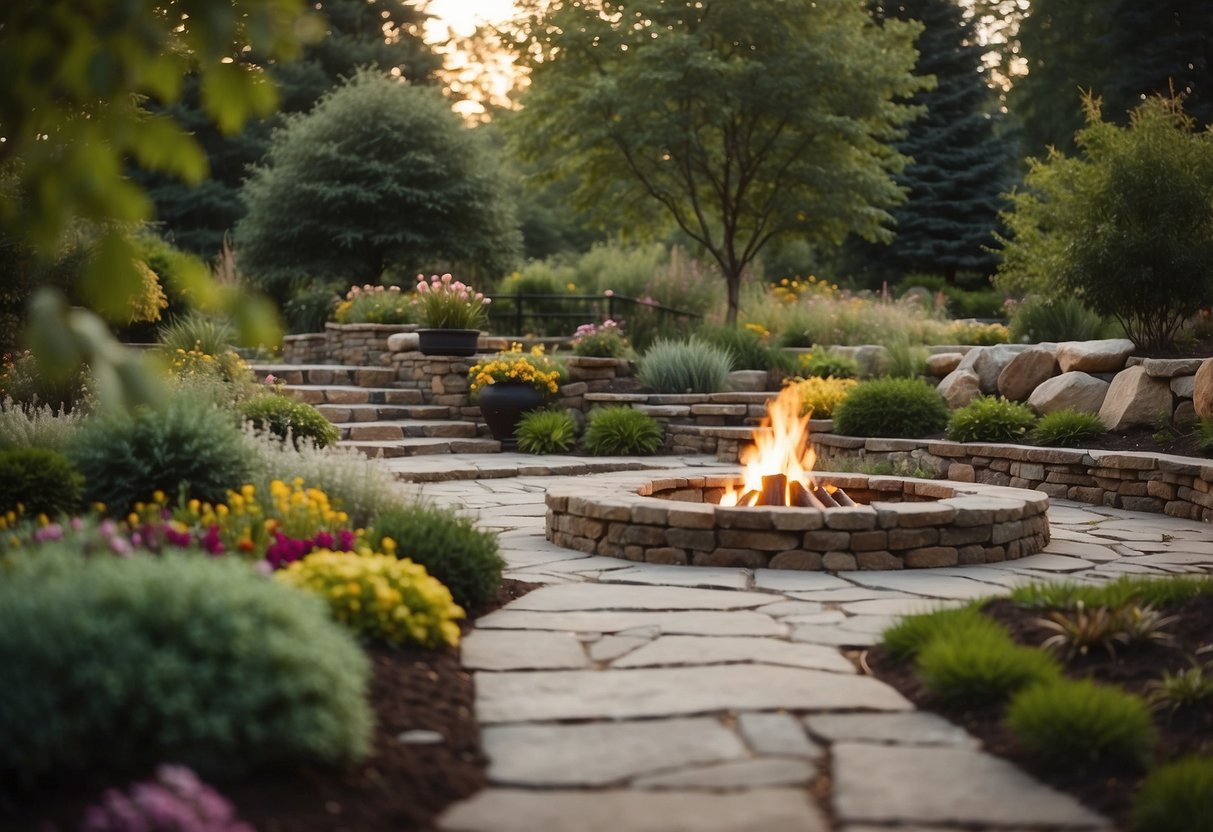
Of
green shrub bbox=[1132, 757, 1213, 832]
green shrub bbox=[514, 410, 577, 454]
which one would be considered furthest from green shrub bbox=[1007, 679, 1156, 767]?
green shrub bbox=[514, 410, 577, 454]

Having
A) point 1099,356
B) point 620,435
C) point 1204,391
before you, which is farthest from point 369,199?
point 1204,391

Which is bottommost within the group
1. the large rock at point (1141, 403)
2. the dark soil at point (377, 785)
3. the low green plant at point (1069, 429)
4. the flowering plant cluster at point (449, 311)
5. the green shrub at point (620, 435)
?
the dark soil at point (377, 785)

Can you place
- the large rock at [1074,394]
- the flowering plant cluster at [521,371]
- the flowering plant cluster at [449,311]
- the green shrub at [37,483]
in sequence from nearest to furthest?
1. the green shrub at [37,483]
2. the large rock at [1074,394]
3. the flowering plant cluster at [521,371]
4. the flowering plant cluster at [449,311]

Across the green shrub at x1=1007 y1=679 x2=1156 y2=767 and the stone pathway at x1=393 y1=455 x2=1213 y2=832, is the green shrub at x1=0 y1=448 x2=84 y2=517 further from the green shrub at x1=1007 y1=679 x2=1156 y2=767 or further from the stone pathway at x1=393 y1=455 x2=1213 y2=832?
the green shrub at x1=1007 y1=679 x2=1156 y2=767

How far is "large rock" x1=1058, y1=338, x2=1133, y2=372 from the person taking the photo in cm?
1042

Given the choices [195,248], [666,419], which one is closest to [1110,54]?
[666,419]

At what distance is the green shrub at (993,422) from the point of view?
32.4 ft

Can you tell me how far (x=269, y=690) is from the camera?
266 centimetres

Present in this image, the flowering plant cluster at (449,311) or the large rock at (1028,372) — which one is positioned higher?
the flowering plant cluster at (449,311)

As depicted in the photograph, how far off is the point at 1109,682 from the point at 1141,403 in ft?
21.3

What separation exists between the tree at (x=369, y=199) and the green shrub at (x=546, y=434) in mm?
7161

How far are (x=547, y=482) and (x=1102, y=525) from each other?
442cm

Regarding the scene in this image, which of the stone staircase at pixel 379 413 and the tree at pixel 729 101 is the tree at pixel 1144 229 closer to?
the tree at pixel 729 101

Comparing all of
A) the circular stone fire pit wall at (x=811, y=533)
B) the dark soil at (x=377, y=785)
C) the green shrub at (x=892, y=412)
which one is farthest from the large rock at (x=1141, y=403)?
the dark soil at (x=377, y=785)
